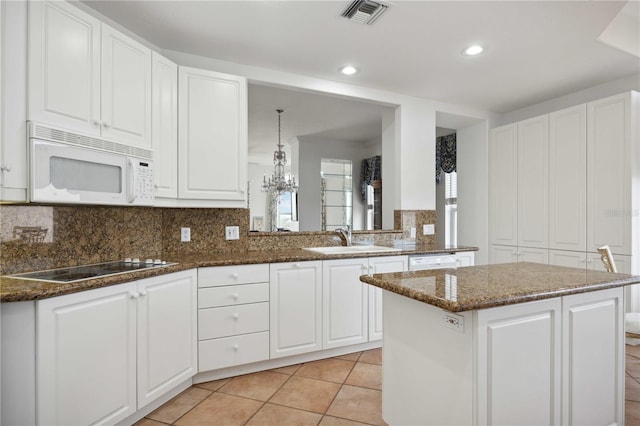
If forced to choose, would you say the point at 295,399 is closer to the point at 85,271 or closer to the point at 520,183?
the point at 85,271

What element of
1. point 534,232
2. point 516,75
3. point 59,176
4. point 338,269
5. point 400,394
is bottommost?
point 400,394

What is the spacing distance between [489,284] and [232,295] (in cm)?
165

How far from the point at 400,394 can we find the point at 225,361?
1.30 meters

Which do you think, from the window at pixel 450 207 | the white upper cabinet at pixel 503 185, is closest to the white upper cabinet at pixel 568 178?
the white upper cabinet at pixel 503 185

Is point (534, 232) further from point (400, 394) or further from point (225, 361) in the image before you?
point (225, 361)

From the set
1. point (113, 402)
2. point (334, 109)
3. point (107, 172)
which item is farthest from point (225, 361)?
point (334, 109)

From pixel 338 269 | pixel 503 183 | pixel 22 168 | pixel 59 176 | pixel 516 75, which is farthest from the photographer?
pixel 503 183

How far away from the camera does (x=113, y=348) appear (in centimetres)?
175

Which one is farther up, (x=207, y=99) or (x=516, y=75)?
(x=516, y=75)

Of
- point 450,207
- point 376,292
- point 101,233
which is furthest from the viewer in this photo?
point 450,207

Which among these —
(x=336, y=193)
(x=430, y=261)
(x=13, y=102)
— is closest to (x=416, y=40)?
(x=430, y=261)

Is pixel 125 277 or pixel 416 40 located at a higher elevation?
pixel 416 40

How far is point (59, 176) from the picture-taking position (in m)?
1.73

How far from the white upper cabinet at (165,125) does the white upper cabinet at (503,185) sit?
3.54 meters
